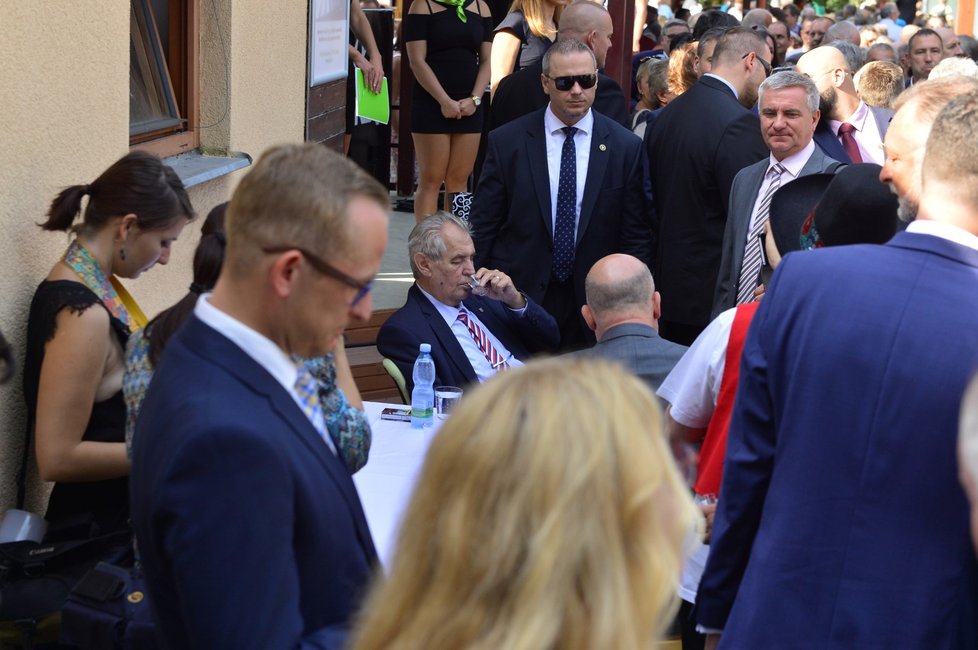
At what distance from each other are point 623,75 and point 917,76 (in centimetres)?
276

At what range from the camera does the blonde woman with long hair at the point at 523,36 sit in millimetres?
7473

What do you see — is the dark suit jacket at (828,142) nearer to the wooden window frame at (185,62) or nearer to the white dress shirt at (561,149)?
the white dress shirt at (561,149)

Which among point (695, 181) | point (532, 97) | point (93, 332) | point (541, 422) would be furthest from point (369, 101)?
point (541, 422)

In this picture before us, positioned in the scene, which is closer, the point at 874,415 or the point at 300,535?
the point at 300,535

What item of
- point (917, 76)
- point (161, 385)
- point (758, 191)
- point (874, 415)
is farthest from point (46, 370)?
point (917, 76)

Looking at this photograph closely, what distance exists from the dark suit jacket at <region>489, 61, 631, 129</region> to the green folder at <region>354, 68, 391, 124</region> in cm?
148

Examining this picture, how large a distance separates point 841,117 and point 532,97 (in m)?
1.67

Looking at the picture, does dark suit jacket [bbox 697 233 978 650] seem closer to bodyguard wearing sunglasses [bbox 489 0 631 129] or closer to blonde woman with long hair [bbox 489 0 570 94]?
bodyguard wearing sunglasses [bbox 489 0 631 129]

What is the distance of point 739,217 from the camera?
4.95 metres

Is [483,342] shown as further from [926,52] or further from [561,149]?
[926,52]

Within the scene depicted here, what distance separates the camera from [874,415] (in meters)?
2.25

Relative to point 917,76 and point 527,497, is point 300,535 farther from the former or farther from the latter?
point 917,76

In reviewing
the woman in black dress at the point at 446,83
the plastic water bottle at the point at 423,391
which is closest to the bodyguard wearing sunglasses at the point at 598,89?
the woman in black dress at the point at 446,83

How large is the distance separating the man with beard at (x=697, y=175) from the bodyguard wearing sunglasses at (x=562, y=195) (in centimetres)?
14
